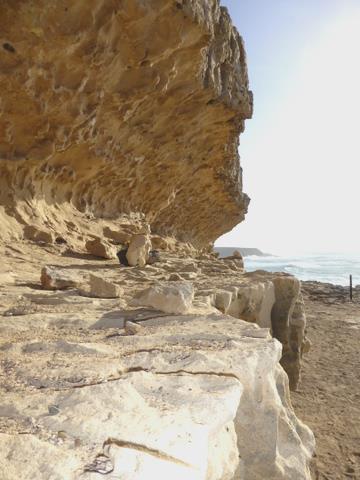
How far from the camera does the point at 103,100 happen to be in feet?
20.6

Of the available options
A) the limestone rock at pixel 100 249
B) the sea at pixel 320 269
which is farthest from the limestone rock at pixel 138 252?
the sea at pixel 320 269

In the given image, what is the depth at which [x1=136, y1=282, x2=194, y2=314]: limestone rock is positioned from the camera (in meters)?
2.62

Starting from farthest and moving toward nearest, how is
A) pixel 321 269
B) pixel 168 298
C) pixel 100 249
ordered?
1. pixel 321 269
2. pixel 100 249
3. pixel 168 298

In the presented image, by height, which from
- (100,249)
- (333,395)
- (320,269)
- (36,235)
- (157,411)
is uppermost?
(36,235)

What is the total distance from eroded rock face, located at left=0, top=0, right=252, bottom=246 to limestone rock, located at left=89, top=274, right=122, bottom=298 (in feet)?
8.96

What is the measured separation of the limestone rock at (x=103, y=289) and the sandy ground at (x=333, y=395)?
2.26 meters

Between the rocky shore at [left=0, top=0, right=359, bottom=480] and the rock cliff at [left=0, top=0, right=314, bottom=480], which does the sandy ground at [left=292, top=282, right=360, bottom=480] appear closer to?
the rocky shore at [left=0, top=0, right=359, bottom=480]

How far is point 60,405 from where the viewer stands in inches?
49.9

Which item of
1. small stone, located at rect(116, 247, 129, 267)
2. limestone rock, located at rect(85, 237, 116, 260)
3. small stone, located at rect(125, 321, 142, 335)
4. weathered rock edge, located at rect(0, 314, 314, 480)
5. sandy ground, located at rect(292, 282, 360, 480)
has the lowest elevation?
sandy ground, located at rect(292, 282, 360, 480)

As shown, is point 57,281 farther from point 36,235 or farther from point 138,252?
point 36,235

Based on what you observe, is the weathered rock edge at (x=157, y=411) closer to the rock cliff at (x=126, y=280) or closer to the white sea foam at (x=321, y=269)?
the rock cliff at (x=126, y=280)

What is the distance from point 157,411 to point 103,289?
1958 mm

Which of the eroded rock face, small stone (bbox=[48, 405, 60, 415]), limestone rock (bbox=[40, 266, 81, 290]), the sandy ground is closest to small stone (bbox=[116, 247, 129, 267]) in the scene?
the eroded rock face

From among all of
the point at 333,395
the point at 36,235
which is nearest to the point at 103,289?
the point at 36,235
